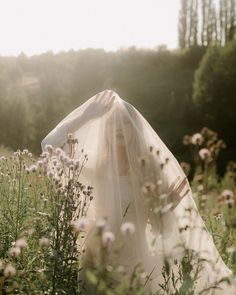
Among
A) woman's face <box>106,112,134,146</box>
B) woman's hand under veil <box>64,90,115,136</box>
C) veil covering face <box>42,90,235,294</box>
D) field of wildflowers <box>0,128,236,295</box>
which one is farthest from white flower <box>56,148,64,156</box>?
woman's hand under veil <box>64,90,115,136</box>

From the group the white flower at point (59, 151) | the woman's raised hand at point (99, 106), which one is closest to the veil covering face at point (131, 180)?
the woman's raised hand at point (99, 106)

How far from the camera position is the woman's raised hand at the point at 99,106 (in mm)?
4051

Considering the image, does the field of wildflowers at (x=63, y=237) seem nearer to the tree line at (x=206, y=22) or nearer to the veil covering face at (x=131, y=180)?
the veil covering face at (x=131, y=180)

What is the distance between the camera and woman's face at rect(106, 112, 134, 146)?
3.86 metres

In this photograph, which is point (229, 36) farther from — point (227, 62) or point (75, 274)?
point (75, 274)

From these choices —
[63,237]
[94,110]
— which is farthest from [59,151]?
[94,110]

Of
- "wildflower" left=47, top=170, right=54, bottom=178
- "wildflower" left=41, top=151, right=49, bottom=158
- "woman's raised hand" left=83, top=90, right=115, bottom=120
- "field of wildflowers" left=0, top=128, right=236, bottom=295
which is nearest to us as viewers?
"field of wildflowers" left=0, top=128, right=236, bottom=295

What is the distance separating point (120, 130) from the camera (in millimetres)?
3879

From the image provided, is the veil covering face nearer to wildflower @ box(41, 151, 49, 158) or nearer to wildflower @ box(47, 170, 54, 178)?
wildflower @ box(41, 151, 49, 158)

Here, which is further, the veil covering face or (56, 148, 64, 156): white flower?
the veil covering face

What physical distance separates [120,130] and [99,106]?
332mm

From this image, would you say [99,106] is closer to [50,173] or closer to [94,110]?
[94,110]

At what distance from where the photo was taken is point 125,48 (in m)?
60.4

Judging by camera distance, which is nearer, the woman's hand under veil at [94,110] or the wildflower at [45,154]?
the wildflower at [45,154]
